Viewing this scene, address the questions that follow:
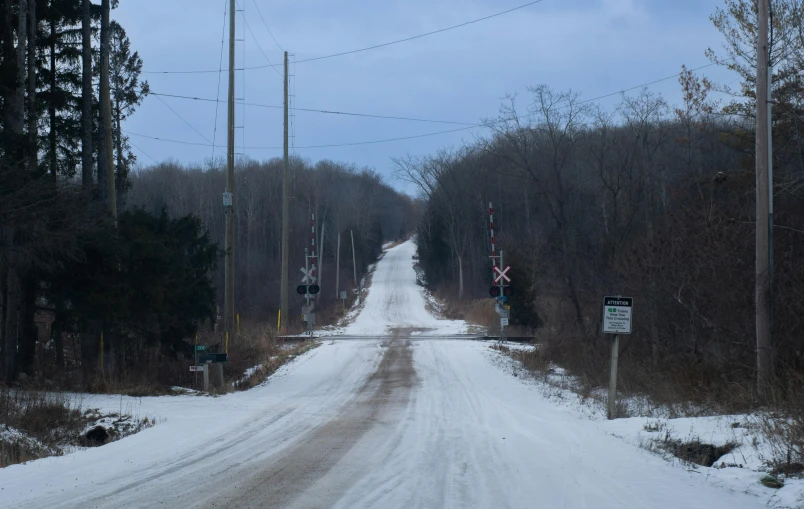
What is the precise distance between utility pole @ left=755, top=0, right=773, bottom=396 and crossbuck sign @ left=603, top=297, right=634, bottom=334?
228 cm

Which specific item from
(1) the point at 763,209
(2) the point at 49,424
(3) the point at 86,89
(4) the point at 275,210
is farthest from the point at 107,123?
(4) the point at 275,210

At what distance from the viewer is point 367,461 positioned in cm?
1025

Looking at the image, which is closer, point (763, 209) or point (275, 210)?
point (763, 209)

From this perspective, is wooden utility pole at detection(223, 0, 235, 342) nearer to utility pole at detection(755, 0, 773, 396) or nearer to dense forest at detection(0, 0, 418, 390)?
dense forest at detection(0, 0, 418, 390)

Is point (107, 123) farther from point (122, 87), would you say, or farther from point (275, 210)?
point (275, 210)

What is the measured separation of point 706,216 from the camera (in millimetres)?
17531

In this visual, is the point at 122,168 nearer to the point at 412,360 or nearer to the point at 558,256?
the point at 412,360

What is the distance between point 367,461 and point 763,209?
28.7 ft

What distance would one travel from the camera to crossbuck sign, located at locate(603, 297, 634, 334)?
1430cm

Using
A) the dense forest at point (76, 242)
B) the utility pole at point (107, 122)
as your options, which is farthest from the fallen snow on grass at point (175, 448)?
the utility pole at point (107, 122)

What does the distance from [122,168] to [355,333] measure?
53.6 ft

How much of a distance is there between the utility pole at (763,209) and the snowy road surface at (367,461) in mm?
3374

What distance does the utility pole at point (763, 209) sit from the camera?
13562mm

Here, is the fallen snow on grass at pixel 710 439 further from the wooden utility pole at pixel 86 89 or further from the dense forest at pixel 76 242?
the wooden utility pole at pixel 86 89
